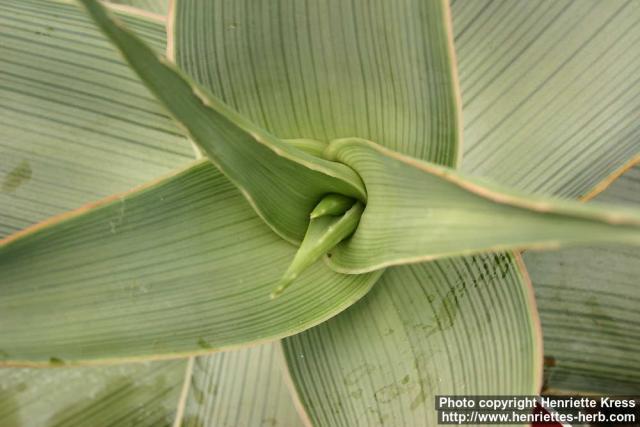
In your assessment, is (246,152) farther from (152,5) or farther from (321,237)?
(152,5)

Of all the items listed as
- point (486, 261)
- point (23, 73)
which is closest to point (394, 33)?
point (486, 261)

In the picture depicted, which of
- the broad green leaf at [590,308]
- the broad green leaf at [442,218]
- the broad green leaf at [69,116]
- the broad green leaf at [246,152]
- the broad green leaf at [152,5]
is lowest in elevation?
the broad green leaf at [442,218]

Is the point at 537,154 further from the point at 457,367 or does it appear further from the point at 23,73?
the point at 23,73

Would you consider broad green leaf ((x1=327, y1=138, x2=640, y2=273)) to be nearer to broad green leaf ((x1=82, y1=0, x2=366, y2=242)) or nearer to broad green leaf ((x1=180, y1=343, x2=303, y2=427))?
broad green leaf ((x1=82, y1=0, x2=366, y2=242))

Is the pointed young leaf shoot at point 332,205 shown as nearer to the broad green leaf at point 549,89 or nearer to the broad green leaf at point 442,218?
the broad green leaf at point 442,218

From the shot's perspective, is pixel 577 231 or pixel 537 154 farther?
pixel 537 154

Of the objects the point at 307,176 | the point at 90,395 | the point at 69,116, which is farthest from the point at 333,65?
the point at 90,395

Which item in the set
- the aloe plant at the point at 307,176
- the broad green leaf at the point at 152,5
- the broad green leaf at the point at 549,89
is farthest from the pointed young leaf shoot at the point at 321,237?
the broad green leaf at the point at 152,5
